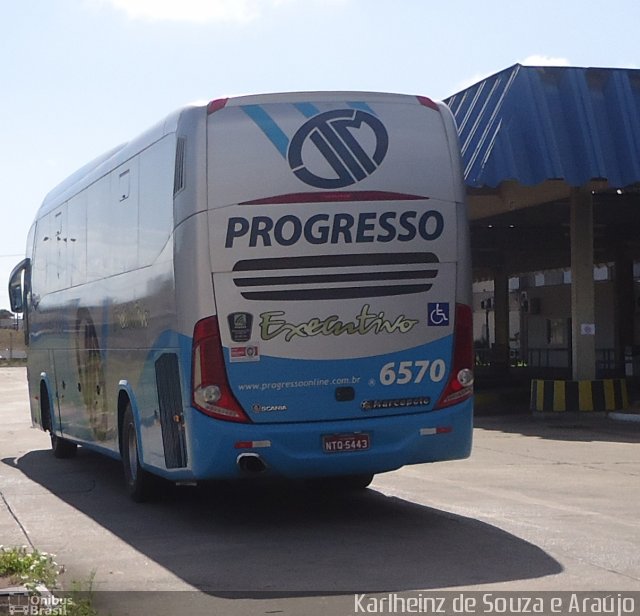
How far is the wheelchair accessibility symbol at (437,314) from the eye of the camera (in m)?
11.0

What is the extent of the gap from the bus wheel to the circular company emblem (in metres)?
3.63

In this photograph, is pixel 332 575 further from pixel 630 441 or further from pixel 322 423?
pixel 630 441

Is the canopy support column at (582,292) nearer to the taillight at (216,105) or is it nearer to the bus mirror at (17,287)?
the bus mirror at (17,287)

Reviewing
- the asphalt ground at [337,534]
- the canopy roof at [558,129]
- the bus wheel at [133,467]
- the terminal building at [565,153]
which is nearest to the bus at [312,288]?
the asphalt ground at [337,534]

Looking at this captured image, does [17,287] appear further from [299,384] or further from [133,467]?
[299,384]

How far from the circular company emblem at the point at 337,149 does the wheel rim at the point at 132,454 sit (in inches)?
152

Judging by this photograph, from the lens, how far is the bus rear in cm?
1058

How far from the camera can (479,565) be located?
29.2ft

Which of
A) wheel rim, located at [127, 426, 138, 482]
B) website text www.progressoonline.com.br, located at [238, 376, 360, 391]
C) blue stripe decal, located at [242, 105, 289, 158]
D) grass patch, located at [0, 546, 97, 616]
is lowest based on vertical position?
grass patch, located at [0, 546, 97, 616]

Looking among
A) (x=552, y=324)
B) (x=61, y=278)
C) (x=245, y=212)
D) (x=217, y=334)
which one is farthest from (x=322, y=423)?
(x=552, y=324)

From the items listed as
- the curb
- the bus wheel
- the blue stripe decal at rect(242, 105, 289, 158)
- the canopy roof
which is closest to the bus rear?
the blue stripe decal at rect(242, 105, 289, 158)

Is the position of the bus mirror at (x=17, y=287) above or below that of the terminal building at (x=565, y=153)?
below

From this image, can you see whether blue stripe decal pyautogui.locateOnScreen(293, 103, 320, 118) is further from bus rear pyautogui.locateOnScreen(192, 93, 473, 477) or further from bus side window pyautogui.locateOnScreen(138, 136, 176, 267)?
bus side window pyautogui.locateOnScreen(138, 136, 176, 267)

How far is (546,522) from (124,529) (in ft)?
12.5
